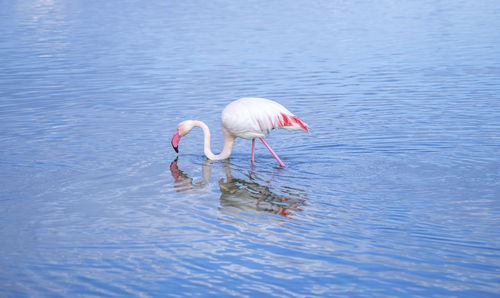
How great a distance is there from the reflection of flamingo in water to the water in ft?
0.12

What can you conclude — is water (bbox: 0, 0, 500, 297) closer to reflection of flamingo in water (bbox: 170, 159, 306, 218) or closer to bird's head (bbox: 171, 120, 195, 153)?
reflection of flamingo in water (bbox: 170, 159, 306, 218)

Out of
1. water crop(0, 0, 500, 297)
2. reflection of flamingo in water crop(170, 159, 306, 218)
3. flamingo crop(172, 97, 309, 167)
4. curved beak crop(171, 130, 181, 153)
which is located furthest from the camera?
curved beak crop(171, 130, 181, 153)

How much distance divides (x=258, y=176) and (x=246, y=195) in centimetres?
76

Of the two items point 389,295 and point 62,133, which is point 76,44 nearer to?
point 62,133

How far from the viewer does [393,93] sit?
40.3ft

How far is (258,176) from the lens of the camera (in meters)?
8.33

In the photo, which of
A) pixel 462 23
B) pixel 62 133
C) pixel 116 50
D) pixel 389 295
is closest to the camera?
pixel 389 295

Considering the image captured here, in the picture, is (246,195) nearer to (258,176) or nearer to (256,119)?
(258,176)

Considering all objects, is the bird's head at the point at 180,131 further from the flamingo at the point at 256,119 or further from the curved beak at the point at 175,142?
the flamingo at the point at 256,119

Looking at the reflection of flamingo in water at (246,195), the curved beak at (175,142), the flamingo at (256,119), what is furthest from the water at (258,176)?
the flamingo at (256,119)


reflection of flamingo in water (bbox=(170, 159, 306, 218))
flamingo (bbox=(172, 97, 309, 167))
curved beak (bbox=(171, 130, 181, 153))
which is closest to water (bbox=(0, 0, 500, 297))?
reflection of flamingo in water (bbox=(170, 159, 306, 218))

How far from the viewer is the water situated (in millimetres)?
5375

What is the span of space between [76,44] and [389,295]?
59.0 feet

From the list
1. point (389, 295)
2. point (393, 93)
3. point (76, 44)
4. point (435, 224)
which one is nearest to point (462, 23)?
point (393, 93)
